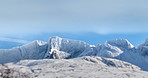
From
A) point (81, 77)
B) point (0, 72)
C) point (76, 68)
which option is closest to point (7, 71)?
point (0, 72)

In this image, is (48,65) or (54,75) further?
(48,65)

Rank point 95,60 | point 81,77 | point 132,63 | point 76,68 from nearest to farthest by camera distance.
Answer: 1. point 81,77
2. point 76,68
3. point 95,60
4. point 132,63

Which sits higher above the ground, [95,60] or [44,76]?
[95,60]

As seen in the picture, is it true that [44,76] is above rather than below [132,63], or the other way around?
below

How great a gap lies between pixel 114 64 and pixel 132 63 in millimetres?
20704

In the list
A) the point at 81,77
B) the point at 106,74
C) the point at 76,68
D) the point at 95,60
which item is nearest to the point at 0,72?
the point at 81,77

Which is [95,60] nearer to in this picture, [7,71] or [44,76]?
[44,76]

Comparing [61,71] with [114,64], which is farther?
[114,64]

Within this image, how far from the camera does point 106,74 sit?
408 feet

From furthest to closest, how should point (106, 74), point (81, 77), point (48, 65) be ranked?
point (48, 65) < point (106, 74) < point (81, 77)

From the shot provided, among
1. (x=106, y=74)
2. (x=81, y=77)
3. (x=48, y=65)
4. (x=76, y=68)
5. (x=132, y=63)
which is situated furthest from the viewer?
(x=132, y=63)

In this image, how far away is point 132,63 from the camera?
196 metres

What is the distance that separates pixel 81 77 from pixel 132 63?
89.8m

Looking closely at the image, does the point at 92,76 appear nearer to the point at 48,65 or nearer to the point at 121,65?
the point at 48,65
